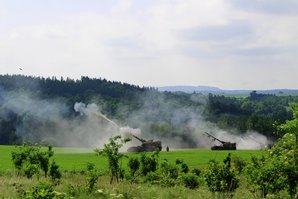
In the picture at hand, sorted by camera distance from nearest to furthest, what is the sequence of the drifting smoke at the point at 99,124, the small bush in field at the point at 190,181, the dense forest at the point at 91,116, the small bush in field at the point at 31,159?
the small bush in field at the point at 190,181 → the small bush in field at the point at 31,159 → the drifting smoke at the point at 99,124 → the dense forest at the point at 91,116

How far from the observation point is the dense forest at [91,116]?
102m

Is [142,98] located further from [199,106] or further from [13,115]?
[13,115]

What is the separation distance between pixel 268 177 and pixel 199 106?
384 ft

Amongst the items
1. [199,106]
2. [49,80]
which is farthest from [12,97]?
[199,106]

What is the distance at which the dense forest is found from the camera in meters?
102

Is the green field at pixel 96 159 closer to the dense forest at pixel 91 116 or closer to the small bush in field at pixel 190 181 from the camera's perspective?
the small bush in field at pixel 190 181

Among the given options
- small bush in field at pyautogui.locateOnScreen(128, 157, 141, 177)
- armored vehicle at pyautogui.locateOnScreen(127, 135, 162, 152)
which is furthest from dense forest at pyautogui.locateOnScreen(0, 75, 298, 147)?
small bush in field at pyautogui.locateOnScreen(128, 157, 141, 177)

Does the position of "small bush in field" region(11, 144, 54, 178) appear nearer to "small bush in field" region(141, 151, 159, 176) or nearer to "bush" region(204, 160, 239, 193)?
"small bush in field" region(141, 151, 159, 176)

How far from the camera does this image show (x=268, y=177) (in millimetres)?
21469

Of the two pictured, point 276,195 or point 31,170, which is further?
point 31,170

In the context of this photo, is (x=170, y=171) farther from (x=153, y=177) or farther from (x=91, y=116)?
(x=91, y=116)

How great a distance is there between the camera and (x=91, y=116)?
321 feet

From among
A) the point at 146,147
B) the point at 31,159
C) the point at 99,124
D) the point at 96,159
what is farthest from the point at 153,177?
the point at 99,124

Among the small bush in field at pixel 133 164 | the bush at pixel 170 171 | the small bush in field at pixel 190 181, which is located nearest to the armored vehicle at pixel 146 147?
the small bush in field at pixel 133 164
